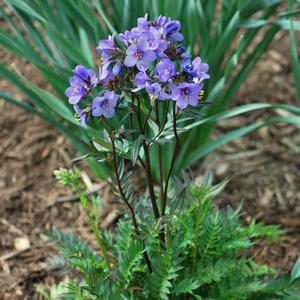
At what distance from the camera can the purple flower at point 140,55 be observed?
3.83 ft

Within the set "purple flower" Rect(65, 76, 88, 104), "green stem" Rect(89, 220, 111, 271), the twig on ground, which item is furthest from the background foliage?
"purple flower" Rect(65, 76, 88, 104)

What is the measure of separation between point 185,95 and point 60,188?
1154 mm

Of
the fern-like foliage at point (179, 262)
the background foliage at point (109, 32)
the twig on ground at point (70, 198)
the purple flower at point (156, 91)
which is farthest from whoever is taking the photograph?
the twig on ground at point (70, 198)

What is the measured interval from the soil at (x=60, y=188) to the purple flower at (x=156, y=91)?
3.14 feet

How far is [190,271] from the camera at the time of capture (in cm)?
162

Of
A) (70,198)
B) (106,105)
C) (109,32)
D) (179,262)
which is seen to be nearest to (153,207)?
(179,262)

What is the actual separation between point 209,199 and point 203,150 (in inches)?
18.7

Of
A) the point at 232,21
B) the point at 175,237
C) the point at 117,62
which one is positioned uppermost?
the point at 232,21

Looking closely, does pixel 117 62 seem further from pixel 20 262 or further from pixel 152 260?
pixel 20 262

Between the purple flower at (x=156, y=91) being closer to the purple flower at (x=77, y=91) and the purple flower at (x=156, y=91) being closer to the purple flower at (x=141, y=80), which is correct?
the purple flower at (x=141, y=80)

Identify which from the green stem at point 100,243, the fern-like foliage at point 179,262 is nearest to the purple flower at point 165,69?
the fern-like foliage at point 179,262

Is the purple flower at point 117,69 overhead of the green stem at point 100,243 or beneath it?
overhead

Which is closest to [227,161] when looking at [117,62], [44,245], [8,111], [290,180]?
[290,180]

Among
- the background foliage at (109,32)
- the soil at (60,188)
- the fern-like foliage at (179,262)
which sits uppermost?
the background foliage at (109,32)
